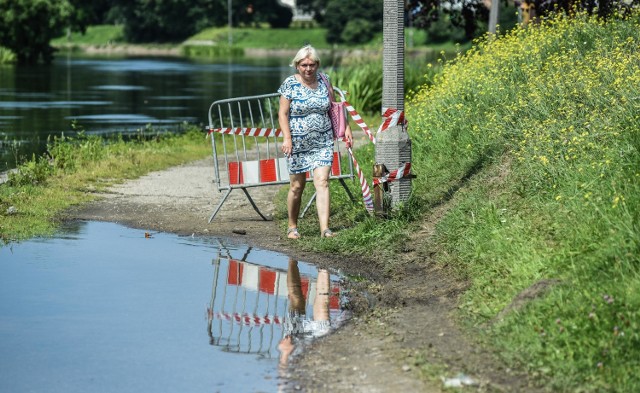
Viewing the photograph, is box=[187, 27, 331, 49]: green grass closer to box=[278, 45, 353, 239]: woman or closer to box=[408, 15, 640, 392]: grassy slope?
box=[408, 15, 640, 392]: grassy slope

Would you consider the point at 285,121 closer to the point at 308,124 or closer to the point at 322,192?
the point at 308,124

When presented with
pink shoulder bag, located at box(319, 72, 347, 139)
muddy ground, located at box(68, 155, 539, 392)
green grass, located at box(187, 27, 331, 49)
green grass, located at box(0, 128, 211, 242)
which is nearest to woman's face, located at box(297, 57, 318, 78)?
pink shoulder bag, located at box(319, 72, 347, 139)

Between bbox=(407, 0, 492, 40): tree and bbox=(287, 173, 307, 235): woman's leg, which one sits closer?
bbox=(287, 173, 307, 235): woman's leg

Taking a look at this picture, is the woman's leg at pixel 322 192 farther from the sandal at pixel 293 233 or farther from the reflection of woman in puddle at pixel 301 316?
the reflection of woman in puddle at pixel 301 316

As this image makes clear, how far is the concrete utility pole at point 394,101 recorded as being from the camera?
11336mm

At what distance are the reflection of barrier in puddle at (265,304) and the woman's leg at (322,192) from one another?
0.82m

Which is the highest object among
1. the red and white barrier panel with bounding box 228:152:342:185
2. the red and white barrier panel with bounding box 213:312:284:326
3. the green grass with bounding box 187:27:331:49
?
the red and white barrier panel with bounding box 228:152:342:185

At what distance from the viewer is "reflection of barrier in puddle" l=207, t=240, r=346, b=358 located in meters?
7.66

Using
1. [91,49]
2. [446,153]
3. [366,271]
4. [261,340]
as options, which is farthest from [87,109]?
[91,49]

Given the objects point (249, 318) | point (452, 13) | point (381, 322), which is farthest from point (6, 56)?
point (381, 322)

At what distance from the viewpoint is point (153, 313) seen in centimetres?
834

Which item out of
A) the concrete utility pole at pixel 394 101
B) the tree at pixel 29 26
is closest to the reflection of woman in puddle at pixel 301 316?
the concrete utility pole at pixel 394 101

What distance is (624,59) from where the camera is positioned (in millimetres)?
12188

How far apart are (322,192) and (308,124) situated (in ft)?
2.02
